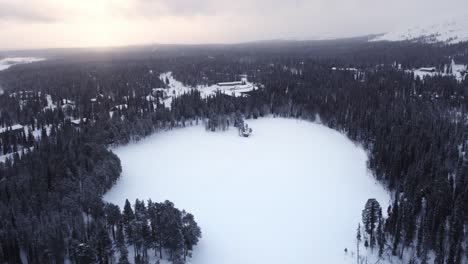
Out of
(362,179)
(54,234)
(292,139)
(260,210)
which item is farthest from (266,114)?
(54,234)

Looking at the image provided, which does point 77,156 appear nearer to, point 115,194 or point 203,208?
point 115,194

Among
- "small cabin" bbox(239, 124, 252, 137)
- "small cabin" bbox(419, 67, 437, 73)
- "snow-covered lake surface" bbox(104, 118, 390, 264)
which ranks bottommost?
"snow-covered lake surface" bbox(104, 118, 390, 264)

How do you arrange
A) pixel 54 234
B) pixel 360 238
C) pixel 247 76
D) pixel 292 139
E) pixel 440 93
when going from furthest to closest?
pixel 247 76, pixel 440 93, pixel 292 139, pixel 360 238, pixel 54 234

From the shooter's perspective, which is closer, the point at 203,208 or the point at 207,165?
the point at 203,208

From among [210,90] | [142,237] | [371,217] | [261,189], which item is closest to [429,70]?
[210,90]

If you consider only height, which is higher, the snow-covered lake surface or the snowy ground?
the snowy ground

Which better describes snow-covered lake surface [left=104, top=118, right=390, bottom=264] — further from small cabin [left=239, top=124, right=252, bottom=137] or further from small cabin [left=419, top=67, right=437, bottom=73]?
small cabin [left=419, top=67, right=437, bottom=73]

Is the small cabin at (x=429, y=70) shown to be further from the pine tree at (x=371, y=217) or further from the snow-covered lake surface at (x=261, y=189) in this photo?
the pine tree at (x=371, y=217)

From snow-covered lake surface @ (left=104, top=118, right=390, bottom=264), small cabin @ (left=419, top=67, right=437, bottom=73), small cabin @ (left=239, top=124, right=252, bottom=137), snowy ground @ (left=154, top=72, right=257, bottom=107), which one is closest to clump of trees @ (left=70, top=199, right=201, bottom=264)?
snow-covered lake surface @ (left=104, top=118, right=390, bottom=264)
